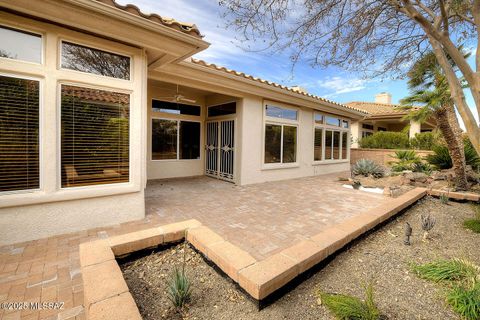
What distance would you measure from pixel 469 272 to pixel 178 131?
8412 mm

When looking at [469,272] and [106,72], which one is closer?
[469,272]

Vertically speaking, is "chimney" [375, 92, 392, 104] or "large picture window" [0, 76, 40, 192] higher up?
"chimney" [375, 92, 392, 104]

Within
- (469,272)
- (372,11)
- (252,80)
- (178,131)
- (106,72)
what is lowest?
(469,272)

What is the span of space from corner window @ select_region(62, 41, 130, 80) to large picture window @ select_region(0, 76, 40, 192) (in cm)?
63

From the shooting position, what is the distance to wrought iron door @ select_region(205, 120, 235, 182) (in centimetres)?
846

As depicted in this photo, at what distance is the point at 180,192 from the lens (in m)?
6.77

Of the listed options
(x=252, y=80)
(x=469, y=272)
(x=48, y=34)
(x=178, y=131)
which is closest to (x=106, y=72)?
(x=48, y=34)

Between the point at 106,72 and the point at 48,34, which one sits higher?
the point at 48,34

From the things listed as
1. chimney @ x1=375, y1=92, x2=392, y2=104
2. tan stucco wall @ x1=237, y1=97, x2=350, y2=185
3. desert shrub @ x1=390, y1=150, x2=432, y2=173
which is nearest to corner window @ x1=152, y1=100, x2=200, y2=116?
tan stucco wall @ x1=237, y1=97, x2=350, y2=185

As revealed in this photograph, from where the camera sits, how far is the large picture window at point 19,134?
3.38 metres

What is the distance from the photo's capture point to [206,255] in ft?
8.72

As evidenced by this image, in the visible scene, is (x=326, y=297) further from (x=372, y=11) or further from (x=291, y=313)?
(x=372, y=11)

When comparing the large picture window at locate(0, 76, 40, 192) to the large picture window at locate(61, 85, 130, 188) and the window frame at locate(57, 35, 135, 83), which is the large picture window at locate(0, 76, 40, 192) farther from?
the window frame at locate(57, 35, 135, 83)

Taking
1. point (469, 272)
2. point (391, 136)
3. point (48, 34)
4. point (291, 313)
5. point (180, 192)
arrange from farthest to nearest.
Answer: point (391, 136)
point (180, 192)
point (48, 34)
point (469, 272)
point (291, 313)
